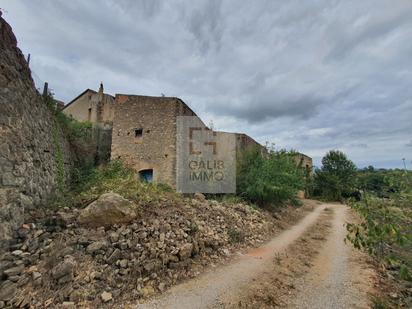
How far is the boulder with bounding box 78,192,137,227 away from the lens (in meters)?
4.67

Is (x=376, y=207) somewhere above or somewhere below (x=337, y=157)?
below

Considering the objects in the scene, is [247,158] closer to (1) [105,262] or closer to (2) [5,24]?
(1) [105,262]

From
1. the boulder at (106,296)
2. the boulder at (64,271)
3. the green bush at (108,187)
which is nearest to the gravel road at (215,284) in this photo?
the boulder at (106,296)

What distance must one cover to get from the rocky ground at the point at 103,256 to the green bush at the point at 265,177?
3.50m

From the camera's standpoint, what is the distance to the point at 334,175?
1941 cm

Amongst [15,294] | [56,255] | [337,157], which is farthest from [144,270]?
[337,157]

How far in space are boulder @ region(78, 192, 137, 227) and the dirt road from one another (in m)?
1.84

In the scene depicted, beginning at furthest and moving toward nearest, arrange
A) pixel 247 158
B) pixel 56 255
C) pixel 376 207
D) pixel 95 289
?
pixel 247 158 → pixel 56 255 → pixel 95 289 → pixel 376 207

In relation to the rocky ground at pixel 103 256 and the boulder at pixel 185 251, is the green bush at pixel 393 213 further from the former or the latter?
the rocky ground at pixel 103 256

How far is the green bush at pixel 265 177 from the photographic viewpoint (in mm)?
9164

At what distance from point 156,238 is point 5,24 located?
5.41 m

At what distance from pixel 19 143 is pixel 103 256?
2.81m

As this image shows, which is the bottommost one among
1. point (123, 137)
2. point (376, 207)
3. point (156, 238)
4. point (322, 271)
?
point (322, 271)

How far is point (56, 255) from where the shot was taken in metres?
3.86
